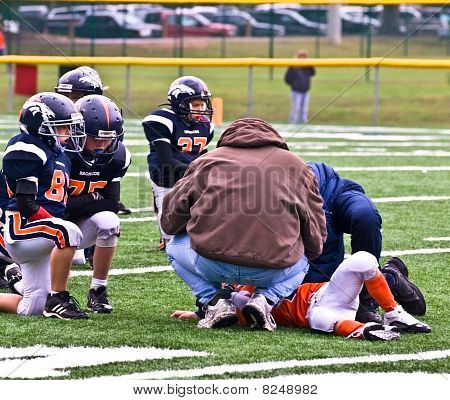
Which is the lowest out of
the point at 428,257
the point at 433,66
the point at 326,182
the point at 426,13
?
the point at 428,257

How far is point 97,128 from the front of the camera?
6078 mm

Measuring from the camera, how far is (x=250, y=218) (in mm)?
5078

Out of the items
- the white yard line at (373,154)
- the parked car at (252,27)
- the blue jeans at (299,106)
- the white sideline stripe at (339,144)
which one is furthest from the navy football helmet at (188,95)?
the parked car at (252,27)

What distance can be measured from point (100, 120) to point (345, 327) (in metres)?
1.86

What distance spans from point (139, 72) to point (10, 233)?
2348 centimetres

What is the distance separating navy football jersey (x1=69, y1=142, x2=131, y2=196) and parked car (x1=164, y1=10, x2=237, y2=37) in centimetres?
1856

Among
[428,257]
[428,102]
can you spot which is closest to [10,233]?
[428,257]

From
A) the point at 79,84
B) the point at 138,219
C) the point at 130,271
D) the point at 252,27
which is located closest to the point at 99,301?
the point at 130,271

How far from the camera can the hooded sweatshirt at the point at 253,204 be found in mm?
5094

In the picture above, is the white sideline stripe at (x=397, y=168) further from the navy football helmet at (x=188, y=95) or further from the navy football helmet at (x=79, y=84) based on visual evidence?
the navy football helmet at (x=79, y=84)

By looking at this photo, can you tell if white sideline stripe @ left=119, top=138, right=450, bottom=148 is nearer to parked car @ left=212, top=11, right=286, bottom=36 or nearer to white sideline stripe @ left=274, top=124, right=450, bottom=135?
white sideline stripe @ left=274, top=124, right=450, bottom=135

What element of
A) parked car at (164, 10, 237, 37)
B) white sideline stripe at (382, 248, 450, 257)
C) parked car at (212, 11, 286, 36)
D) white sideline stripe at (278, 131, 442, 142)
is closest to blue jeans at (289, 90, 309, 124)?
white sideline stripe at (278, 131, 442, 142)

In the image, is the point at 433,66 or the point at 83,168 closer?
the point at 83,168

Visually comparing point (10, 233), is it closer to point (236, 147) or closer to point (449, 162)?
point (236, 147)
